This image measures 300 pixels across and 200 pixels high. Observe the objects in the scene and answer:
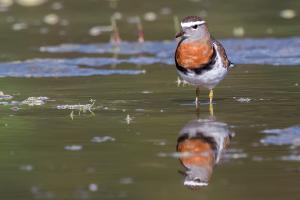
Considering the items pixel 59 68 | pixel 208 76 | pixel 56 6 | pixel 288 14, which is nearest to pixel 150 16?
pixel 288 14

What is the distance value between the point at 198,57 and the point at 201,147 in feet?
7.95

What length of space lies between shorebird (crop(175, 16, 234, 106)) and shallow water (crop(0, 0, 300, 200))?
0.34 m

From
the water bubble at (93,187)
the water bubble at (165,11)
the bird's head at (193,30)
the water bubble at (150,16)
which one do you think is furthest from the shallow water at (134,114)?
the water bubble at (165,11)

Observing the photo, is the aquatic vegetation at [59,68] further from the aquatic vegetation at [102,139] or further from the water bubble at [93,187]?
the water bubble at [93,187]

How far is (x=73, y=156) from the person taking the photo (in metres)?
7.97

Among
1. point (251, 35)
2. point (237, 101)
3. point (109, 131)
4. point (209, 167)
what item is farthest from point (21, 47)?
point (209, 167)

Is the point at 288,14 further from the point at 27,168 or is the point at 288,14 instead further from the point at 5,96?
the point at 27,168

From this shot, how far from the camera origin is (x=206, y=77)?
1043 cm

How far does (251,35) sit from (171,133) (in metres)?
8.35

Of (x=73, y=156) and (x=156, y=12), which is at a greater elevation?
(x=156, y=12)

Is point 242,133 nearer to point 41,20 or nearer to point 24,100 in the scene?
point 24,100

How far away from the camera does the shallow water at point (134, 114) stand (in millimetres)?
7000

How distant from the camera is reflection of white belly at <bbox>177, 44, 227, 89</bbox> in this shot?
10.4 metres

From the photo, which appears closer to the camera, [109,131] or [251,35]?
[109,131]
